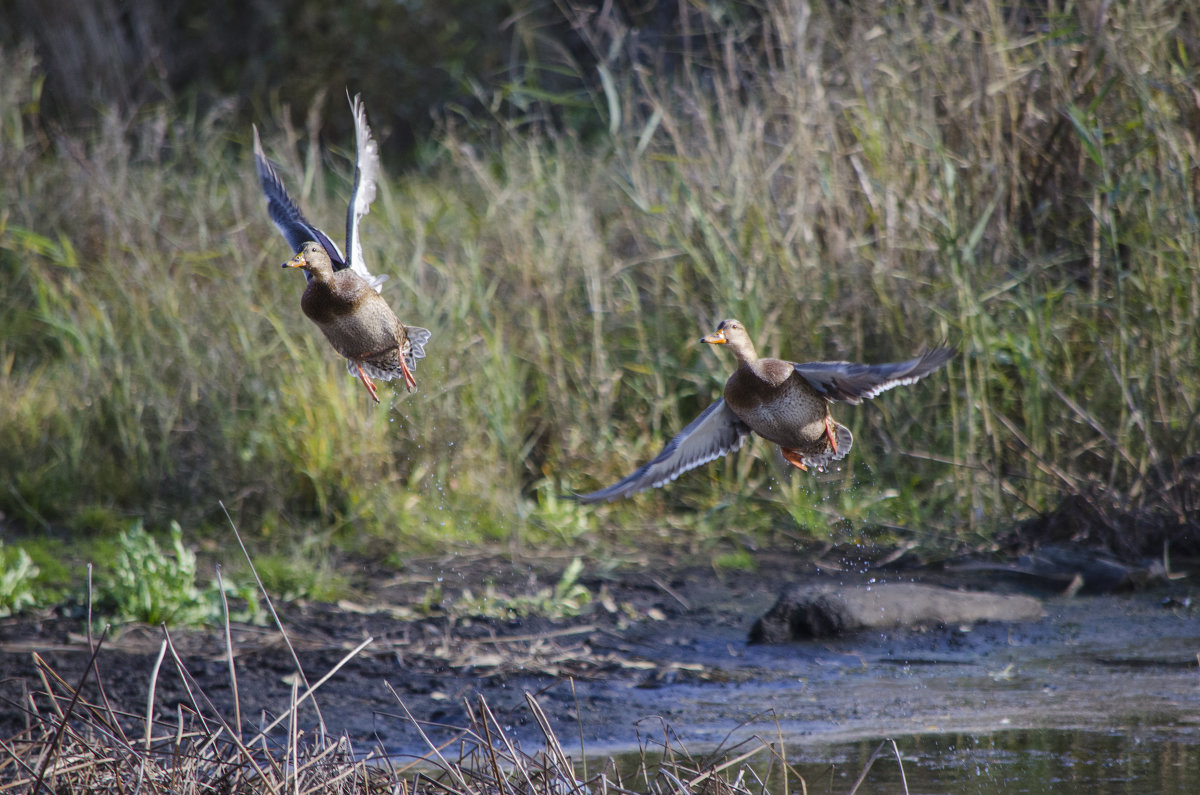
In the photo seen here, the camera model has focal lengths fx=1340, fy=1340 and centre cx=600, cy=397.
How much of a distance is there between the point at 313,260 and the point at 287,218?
18.8 inches

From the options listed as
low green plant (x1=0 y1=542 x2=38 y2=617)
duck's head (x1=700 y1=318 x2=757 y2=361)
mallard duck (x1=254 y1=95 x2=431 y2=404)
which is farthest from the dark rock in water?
low green plant (x1=0 y1=542 x2=38 y2=617)

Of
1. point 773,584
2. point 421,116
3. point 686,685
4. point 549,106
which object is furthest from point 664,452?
point 421,116

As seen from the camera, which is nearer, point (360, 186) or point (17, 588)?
point (360, 186)

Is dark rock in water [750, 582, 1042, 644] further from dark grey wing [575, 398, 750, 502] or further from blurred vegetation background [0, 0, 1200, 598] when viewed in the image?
dark grey wing [575, 398, 750, 502]

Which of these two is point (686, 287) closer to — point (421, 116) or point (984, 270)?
point (984, 270)

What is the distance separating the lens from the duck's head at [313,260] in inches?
122

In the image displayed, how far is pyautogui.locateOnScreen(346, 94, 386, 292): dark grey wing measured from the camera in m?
3.25

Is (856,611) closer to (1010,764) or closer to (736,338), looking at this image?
(1010,764)

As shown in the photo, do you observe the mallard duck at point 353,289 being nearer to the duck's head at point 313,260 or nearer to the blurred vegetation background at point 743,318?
the duck's head at point 313,260

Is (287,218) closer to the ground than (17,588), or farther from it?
farther from it

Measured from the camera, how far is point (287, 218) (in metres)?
3.57

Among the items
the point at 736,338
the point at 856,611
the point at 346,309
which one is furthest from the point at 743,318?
the point at 346,309

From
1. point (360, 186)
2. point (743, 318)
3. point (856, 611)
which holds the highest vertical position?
point (360, 186)

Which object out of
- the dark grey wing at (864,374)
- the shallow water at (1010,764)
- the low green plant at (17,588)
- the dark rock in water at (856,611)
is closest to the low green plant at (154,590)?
the low green plant at (17,588)
